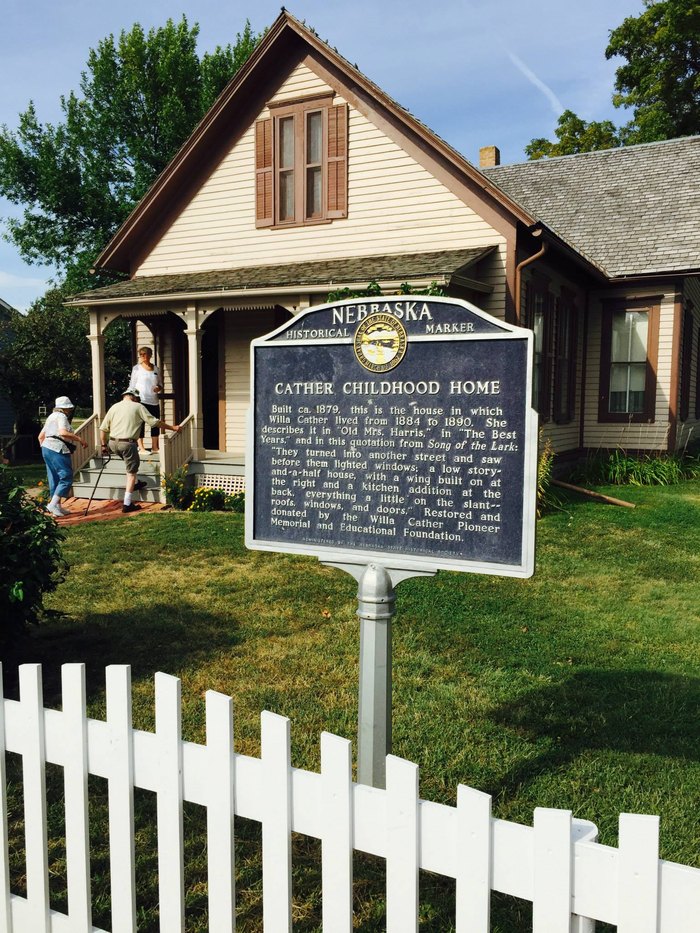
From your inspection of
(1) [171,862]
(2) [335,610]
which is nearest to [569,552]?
(2) [335,610]

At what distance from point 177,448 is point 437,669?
8.75 m

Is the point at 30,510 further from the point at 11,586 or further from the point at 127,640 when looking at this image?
the point at 127,640

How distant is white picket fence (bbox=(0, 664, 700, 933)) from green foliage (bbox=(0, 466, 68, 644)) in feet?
8.17

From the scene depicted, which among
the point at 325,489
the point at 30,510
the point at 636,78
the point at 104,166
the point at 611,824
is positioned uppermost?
the point at 636,78

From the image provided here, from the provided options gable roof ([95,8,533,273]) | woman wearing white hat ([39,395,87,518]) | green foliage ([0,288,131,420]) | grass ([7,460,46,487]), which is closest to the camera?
woman wearing white hat ([39,395,87,518])

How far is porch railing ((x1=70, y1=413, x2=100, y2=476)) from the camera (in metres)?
14.2

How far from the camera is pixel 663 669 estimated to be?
5.65m

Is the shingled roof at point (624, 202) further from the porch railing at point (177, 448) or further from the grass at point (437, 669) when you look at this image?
the porch railing at point (177, 448)

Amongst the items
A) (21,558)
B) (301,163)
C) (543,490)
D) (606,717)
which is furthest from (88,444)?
(606,717)

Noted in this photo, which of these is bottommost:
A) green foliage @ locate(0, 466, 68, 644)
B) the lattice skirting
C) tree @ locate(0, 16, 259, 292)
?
the lattice skirting

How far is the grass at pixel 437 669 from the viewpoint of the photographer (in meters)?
3.67

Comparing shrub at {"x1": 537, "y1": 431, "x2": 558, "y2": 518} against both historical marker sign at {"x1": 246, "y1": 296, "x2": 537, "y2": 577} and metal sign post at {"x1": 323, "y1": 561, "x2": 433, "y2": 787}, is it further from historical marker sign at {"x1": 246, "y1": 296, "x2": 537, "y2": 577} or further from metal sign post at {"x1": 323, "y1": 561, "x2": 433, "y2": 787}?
metal sign post at {"x1": 323, "y1": 561, "x2": 433, "y2": 787}

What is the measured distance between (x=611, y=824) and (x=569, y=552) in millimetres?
5705

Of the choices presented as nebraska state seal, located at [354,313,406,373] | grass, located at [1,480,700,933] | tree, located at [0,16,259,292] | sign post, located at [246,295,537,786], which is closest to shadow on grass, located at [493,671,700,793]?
grass, located at [1,480,700,933]
